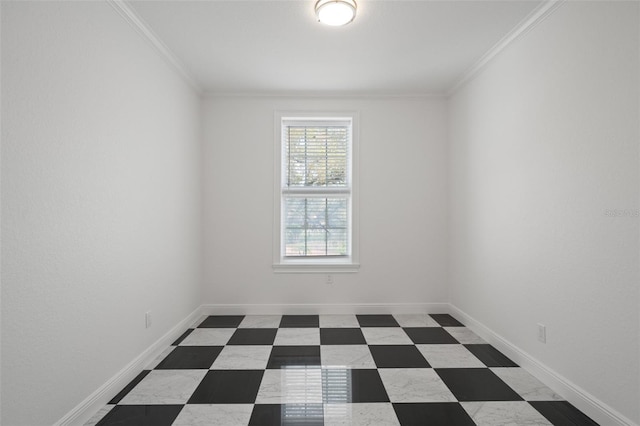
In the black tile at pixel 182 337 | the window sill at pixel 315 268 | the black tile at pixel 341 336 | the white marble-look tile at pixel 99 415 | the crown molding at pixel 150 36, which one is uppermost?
the crown molding at pixel 150 36

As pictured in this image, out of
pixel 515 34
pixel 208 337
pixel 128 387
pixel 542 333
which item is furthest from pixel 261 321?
pixel 515 34

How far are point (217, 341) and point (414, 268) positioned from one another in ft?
7.36

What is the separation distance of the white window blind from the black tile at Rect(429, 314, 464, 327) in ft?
3.99

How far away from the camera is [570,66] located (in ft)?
6.60

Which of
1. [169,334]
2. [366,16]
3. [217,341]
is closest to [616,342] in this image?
[366,16]

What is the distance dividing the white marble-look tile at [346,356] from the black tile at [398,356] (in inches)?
2.4

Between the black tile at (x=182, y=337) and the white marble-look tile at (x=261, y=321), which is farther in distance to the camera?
the white marble-look tile at (x=261, y=321)

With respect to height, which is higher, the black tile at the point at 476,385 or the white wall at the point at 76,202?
the white wall at the point at 76,202

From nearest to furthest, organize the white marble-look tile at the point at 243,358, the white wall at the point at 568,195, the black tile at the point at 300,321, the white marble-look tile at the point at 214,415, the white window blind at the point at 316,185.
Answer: the white wall at the point at 568,195, the white marble-look tile at the point at 214,415, the white marble-look tile at the point at 243,358, the black tile at the point at 300,321, the white window blind at the point at 316,185

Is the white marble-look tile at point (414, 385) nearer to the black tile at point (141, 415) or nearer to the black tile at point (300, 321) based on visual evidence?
the black tile at point (300, 321)

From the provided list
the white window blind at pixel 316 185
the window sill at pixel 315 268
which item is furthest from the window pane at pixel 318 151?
the window sill at pixel 315 268

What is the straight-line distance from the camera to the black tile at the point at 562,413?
70.4 inches

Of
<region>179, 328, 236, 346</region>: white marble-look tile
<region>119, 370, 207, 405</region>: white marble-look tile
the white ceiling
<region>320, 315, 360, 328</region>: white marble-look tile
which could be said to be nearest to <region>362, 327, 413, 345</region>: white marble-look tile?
<region>320, 315, 360, 328</region>: white marble-look tile

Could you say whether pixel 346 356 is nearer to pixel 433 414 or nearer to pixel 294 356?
pixel 294 356
